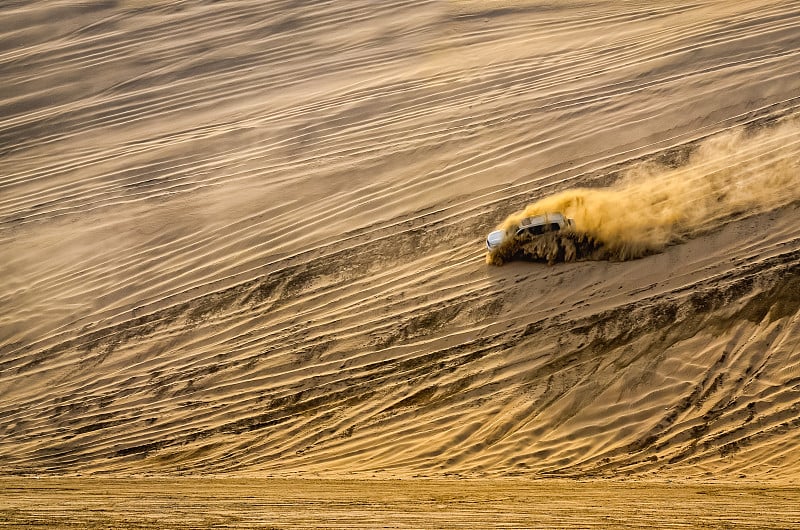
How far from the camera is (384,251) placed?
43.2ft

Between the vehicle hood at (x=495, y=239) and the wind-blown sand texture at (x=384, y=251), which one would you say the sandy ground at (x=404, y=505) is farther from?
the vehicle hood at (x=495, y=239)

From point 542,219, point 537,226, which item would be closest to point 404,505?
point 537,226

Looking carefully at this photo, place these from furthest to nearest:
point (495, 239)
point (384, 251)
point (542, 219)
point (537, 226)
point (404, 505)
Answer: point (384, 251) → point (495, 239) → point (542, 219) → point (537, 226) → point (404, 505)

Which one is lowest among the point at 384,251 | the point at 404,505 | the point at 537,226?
the point at 404,505

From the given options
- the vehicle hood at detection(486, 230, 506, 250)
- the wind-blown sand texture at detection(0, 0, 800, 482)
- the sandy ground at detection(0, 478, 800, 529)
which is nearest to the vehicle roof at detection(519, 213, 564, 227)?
the vehicle hood at detection(486, 230, 506, 250)

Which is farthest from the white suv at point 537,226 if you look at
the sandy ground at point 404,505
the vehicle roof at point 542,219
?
the sandy ground at point 404,505

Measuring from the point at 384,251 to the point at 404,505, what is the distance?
5.69 m

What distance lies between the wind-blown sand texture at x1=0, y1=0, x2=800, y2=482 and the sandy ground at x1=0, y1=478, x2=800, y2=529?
0.69 m

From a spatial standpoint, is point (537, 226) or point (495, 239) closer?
point (537, 226)

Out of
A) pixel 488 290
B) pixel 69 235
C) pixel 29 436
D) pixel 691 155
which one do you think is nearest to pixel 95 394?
pixel 29 436

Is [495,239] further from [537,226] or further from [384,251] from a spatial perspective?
[384,251]

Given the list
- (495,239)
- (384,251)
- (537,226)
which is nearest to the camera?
(537,226)

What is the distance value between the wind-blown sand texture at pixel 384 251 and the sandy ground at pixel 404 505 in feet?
2.26

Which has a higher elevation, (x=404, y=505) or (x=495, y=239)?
(x=495, y=239)
